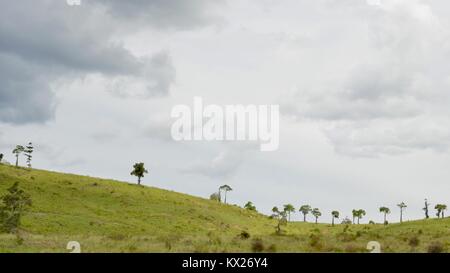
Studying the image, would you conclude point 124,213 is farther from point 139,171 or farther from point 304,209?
point 304,209

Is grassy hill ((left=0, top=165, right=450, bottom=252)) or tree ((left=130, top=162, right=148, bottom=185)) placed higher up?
tree ((left=130, top=162, right=148, bottom=185))

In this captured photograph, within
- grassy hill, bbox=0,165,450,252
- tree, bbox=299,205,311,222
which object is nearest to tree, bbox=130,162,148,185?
grassy hill, bbox=0,165,450,252

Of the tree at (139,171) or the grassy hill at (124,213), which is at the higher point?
the tree at (139,171)

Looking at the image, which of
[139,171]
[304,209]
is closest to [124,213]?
[139,171]

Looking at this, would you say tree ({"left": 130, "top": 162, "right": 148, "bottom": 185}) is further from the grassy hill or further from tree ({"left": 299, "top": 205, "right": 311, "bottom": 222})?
tree ({"left": 299, "top": 205, "right": 311, "bottom": 222})

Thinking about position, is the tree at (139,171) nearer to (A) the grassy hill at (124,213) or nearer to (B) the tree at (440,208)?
(A) the grassy hill at (124,213)

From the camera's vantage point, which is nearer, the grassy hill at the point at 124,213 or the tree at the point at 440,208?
the grassy hill at the point at 124,213

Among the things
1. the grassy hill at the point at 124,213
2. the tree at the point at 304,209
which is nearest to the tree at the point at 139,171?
the grassy hill at the point at 124,213
